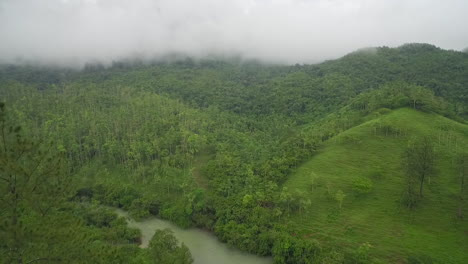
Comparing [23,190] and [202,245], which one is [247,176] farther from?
[23,190]

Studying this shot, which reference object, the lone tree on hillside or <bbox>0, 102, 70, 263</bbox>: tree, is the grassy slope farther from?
<bbox>0, 102, 70, 263</bbox>: tree

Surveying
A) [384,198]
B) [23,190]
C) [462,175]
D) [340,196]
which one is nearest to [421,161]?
[462,175]

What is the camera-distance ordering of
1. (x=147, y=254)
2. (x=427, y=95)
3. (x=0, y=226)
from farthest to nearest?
(x=427, y=95)
(x=147, y=254)
(x=0, y=226)

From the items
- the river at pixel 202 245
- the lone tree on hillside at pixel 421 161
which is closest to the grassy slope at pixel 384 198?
the lone tree on hillside at pixel 421 161

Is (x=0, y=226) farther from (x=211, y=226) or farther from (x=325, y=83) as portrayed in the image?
(x=325, y=83)

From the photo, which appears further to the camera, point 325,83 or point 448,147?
point 325,83

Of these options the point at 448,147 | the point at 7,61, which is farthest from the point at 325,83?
the point at 7,61

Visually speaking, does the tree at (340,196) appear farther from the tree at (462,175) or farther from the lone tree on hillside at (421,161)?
the tree at (462,175)
